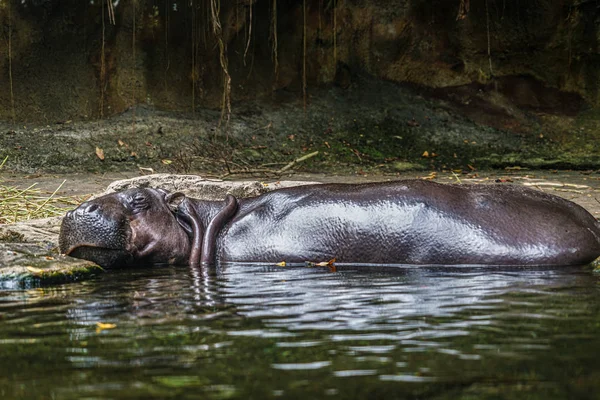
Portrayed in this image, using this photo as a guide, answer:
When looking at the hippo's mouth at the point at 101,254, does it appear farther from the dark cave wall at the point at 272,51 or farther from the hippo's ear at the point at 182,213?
the dark cave wall at the point at 272,51

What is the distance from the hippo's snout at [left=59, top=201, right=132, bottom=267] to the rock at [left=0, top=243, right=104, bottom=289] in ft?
0.70

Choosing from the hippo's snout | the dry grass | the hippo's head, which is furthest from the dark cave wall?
the hippo's snout

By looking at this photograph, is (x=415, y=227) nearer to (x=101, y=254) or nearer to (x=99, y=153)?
(x=101, y=254)

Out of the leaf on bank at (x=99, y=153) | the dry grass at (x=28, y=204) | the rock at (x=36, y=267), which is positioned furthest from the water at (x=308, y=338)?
the leaf on bank at (x=99, y=153)

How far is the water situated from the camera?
2.44 metres

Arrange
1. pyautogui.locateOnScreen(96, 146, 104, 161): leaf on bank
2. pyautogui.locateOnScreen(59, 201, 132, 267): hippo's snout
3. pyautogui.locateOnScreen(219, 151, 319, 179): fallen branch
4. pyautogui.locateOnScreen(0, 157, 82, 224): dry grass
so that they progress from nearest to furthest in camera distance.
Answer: pyautogui.locateOnScreen(59, 201, 132, 267): hippo's snout, pyautogui.locateOnScreen(0, 157, 82, 224): dry grass, pyautogui.locateOnScreen(219, 151, 319, 179): fallen branch, pyautogui.locateOnScreen(96, 146, 104, 161): leaf on bank

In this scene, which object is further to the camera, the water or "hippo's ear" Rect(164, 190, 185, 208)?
"hippo's ear" Rect(164, 190, 185, 208)

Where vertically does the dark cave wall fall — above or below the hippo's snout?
above

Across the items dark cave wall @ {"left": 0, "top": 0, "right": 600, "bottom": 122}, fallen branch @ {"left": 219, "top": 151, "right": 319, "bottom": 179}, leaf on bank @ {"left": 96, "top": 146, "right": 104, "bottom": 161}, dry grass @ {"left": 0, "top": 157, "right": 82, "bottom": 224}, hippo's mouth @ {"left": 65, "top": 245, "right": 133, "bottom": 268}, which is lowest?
hippo's mouth @ {"left": 65, "top": 245, "right": 133, "bottom": 268}

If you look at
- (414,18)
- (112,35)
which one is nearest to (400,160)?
(414,18)

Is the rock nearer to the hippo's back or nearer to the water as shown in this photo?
the water

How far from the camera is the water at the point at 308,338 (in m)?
2.44

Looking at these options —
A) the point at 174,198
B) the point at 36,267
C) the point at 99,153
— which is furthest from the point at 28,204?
the point at 99,153

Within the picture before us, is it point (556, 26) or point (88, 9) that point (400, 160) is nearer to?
point (556, 26)
